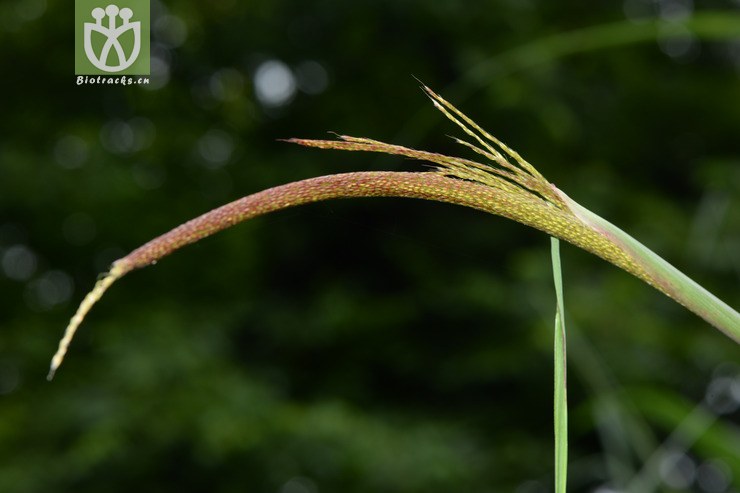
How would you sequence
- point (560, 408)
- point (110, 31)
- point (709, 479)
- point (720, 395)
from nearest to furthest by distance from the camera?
point (560, 408), point (720, 395), point (110, 31), point (709, 479)

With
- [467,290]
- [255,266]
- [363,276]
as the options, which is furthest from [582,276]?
[255,266]

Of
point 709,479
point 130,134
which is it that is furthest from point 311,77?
point 709,479

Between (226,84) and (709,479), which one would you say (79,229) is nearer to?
(226,84)

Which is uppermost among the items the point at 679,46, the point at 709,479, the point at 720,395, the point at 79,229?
the point at 679,46

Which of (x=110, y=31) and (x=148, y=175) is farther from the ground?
(x=110, y=31)

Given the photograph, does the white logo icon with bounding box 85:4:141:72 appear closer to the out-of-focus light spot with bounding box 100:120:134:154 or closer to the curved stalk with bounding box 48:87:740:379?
the out-of-focus light spot with bounding box 100:120:134:154

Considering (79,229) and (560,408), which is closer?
(560,408)

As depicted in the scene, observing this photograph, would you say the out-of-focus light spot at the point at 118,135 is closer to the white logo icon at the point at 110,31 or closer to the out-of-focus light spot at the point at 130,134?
the out-of-focus light spot at the point at 130,134
